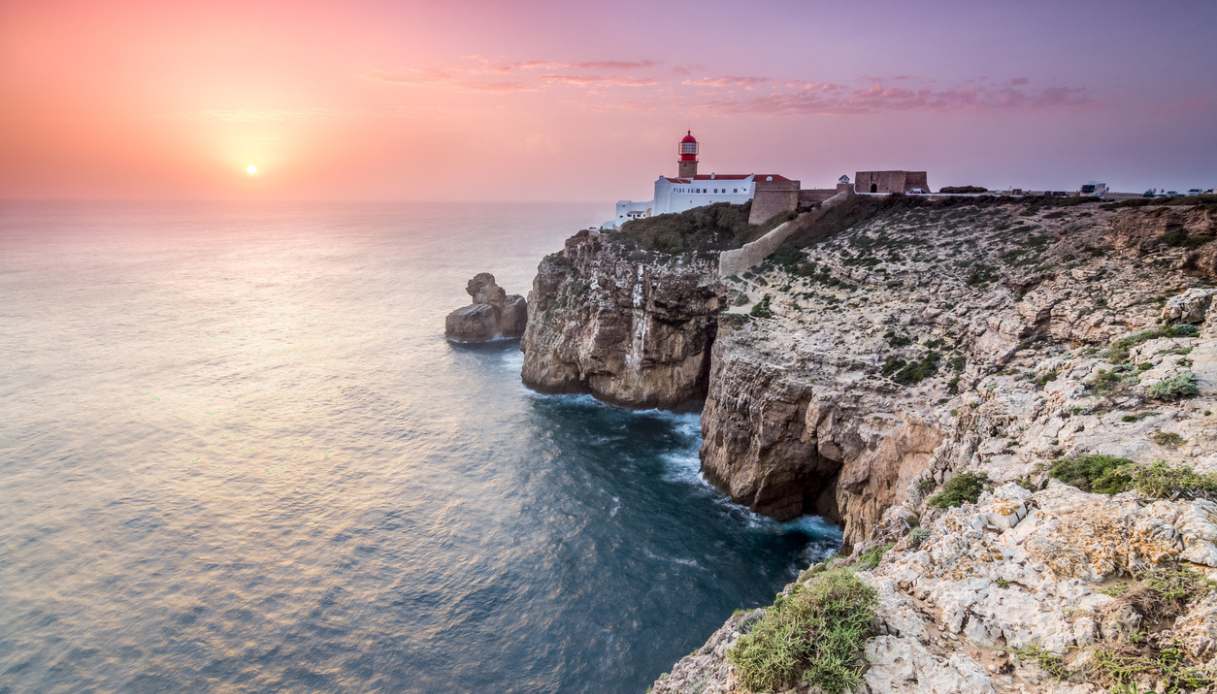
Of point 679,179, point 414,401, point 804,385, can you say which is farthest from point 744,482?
point 679,179

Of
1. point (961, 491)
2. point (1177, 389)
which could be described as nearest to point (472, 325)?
point (961, 491)

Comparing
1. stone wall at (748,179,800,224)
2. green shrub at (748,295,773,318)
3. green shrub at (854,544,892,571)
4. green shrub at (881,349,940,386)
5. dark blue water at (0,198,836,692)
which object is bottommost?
dark blue water at (0,198,836,692)

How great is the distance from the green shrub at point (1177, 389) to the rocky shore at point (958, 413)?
6 cm

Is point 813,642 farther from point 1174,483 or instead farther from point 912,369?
point 912,369

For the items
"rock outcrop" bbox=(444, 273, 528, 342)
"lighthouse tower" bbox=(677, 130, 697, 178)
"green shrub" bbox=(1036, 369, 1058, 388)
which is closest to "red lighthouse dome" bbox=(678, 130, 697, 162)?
"lighthouse tower" bbox=(677, 130, 697, 178)

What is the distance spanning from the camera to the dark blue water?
22.3 m

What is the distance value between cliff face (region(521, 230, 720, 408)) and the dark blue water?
2.82 metres

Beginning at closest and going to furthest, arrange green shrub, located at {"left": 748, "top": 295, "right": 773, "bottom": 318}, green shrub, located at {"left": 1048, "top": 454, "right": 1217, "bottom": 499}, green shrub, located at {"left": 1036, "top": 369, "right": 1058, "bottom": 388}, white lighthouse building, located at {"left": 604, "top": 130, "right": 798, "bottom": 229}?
green shrub, located at {"left": 1048, "top": 454, "right": 1217, "bottom": 499} → green shrub, located at {"left": 1036, "top": 369, "right": 1058, "bottom": 388} → green shrub, located at {"left": 748, "top": 295, "right": 773, "bottom": 318} → white lighthouse building, located at {"left": 604, "top": 130, "right": 798, "bottom": 229}

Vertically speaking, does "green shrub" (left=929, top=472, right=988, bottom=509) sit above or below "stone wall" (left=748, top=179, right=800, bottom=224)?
below

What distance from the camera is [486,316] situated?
220 feet

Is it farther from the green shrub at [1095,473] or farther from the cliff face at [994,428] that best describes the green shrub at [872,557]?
the green shrub at [1095,473]

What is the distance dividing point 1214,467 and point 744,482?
921 inches

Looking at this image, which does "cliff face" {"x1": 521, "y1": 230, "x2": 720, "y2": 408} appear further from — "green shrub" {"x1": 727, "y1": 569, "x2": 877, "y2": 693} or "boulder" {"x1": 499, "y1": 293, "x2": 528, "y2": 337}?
"green shrub" {"x1": 727, "y1": 569, "x2": 877, "y2": 693}

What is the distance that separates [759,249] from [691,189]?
20414 millimetres
